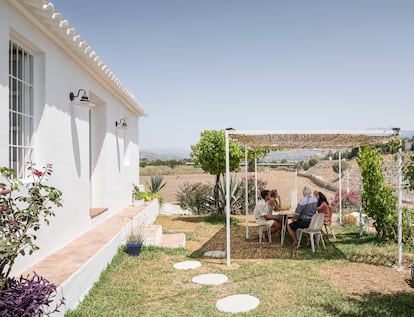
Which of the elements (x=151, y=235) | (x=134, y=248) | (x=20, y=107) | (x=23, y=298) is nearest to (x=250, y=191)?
(x=151, y=235)

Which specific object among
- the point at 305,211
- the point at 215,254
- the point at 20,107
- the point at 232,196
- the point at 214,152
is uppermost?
the point at 20,107

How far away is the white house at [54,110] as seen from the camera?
4.65 m

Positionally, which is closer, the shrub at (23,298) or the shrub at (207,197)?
the shrub at (23,298)

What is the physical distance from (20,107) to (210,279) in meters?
3.97

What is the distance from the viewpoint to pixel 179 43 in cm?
1356

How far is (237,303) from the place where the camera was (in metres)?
5.04

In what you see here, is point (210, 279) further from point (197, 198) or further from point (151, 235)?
point (197, 198)

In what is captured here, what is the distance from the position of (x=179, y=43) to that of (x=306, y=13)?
5068mm

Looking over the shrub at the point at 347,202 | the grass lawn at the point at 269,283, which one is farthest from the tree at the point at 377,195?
the shrub at the point at 347,202

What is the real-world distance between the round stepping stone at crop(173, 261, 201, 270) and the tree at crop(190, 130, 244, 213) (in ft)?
19.0

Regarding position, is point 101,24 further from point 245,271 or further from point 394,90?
point 394,90

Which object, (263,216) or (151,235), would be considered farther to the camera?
(263,216)

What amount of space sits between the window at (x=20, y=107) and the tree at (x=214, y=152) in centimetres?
773

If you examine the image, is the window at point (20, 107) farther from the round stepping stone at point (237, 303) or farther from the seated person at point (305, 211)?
the seated person at point (305, 211)
